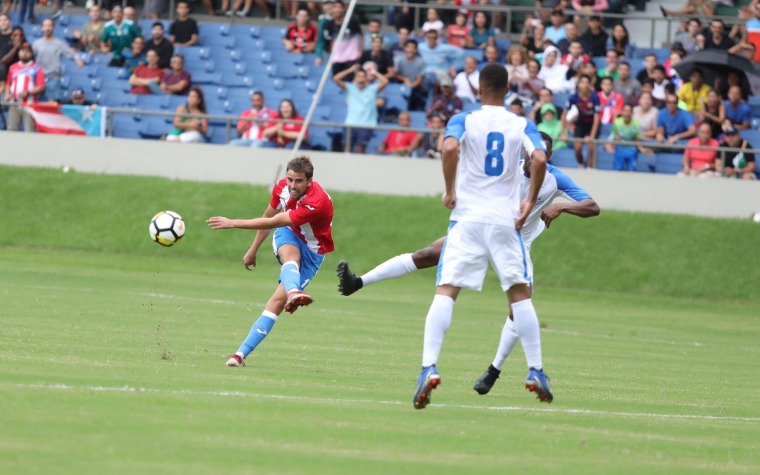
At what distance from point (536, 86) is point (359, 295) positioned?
6597 millimetres

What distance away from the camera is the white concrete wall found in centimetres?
2773

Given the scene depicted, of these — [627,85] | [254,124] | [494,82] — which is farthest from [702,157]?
[494,82]

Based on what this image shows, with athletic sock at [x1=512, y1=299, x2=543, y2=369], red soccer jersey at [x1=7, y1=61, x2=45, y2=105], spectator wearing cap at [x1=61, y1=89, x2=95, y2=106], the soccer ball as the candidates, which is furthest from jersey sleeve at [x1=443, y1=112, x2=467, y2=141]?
red soccer jersey at [x1=7, y1=61, x2=45, y2=105]

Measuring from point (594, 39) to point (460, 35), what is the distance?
10.2 ft

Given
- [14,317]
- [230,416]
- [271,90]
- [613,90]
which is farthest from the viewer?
[271,90]

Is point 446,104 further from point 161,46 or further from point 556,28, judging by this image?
point 161,46

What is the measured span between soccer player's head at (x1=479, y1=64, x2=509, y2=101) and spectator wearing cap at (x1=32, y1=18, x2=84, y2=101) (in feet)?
78.5

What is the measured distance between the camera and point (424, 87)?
30.4 metres

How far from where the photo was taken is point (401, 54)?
102 feet

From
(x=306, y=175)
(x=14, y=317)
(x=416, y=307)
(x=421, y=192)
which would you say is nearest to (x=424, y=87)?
(x=421, y=192)

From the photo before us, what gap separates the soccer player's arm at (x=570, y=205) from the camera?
35.4ft

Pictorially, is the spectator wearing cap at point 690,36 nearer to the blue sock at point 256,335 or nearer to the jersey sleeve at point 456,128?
the blue sock at point 256,335

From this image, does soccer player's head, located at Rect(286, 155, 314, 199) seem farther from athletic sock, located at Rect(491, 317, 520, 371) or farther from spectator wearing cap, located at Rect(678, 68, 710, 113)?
spectator wearing cap, located at Rect(678, 68, 710, 113)

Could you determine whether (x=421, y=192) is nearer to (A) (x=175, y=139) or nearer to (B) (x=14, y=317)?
(A) (x=175, y=139)
